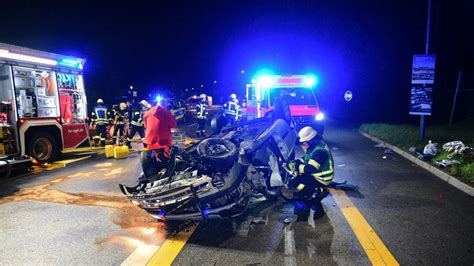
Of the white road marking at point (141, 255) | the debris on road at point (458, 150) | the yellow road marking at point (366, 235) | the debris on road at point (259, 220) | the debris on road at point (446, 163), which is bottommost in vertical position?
the yellow road marking at point (366, 235)

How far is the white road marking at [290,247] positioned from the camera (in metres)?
3.69

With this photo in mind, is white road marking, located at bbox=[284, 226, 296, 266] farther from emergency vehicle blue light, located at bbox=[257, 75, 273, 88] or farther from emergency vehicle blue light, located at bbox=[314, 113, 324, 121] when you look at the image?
emergency vehicle blue light, located at bbox=[257, 75, 273, 88]

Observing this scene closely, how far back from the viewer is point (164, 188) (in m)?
4.55

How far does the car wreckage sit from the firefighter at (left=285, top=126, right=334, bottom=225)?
0.32m

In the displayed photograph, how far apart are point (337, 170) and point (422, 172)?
191cm

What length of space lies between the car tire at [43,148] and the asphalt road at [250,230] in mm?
2053

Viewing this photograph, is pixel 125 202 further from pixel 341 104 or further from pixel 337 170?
pixel 341 104

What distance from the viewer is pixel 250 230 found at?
4562 mm

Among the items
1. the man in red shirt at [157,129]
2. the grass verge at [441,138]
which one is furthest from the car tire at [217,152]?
the grass verge at [441,138]

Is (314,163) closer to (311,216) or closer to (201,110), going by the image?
(311,216)

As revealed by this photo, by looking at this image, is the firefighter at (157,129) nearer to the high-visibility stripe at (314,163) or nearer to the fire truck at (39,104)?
the high-visibility stripe at (314,163)

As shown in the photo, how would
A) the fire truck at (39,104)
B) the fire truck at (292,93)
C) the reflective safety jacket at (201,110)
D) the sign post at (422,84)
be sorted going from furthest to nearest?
the reflective safety jacket at (201,110)
the fire truck at (292,93)
the sign post at (422,84)
the fire truck at (39,104)

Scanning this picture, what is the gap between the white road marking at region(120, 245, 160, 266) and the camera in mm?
3729

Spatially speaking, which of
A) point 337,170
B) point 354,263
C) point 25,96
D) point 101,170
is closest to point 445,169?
point 337,170
